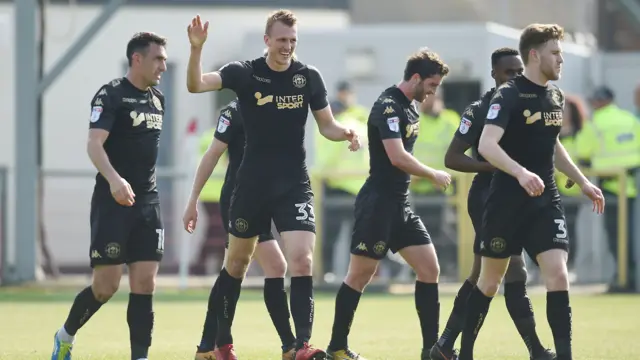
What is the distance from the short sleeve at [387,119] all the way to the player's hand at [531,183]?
1427 mm

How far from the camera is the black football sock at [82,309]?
32.3 feet

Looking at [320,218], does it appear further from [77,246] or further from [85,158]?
[85,158]

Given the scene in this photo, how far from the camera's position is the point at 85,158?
2372cm

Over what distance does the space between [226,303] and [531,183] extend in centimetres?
257

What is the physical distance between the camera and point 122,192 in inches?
360

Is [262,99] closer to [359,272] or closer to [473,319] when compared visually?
[359,272]

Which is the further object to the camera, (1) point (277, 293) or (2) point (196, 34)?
(1) point (277, 293)

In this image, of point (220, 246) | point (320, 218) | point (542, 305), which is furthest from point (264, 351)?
point (220, 246)

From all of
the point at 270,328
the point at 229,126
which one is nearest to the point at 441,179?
the point at 229,126

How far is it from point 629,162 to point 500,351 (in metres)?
7.51

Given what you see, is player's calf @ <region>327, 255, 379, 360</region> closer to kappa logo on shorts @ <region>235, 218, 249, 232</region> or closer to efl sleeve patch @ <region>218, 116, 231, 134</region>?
kappa logo on shorts @ <region>235, 218, 249, 232</region>

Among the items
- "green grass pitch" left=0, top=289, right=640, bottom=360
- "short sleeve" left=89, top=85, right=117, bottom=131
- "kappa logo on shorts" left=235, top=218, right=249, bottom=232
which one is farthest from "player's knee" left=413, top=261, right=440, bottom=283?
"short sleeve" left=89, top=85, right=117, bottom=131

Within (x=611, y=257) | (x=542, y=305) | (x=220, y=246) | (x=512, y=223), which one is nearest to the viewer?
(x=512, y=223)

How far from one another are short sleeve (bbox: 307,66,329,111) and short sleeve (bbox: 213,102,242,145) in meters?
0.78
